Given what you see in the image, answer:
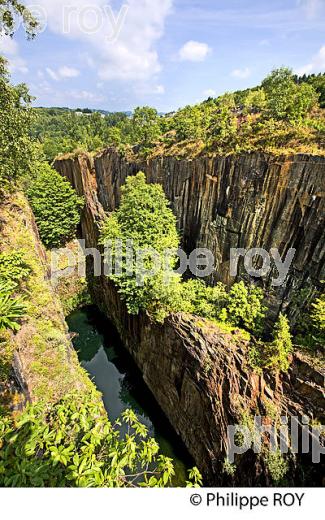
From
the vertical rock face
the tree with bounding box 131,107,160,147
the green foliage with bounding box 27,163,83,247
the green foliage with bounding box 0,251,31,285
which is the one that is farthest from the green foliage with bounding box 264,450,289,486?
the tree with bounding box 131,107,160,147

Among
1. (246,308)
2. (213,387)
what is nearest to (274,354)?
(213,387)

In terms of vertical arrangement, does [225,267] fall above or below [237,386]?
above

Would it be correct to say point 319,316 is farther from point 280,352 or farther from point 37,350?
point 37,350

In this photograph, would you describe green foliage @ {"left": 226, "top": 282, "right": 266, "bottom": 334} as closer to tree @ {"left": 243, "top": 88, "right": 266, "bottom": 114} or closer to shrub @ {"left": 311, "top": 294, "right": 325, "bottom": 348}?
shrub @ {"left": 311, "top": 294, "right": 325, "bottom": 348}

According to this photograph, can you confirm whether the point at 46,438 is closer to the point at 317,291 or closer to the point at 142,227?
the point at 317,291

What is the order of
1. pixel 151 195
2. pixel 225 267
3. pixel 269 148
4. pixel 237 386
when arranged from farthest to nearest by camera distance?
pixel 151 195, pixel 225 267, pixel 269 148, pixel 237 386

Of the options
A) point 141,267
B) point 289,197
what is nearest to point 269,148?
point 289,197
